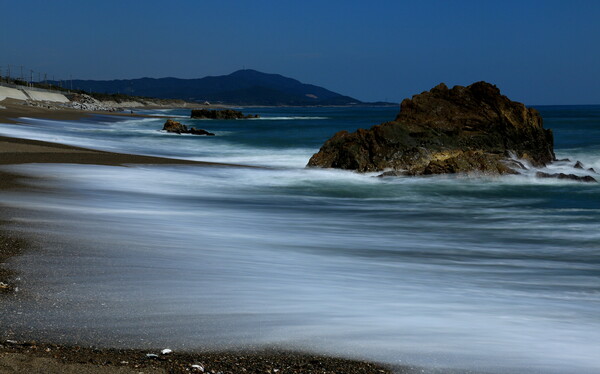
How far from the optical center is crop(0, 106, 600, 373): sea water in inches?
150

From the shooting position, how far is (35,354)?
325 centimetres

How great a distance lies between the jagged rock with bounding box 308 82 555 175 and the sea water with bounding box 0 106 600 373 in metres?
3.30

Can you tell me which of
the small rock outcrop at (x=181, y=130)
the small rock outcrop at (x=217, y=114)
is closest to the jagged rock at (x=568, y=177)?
the small rock outcrop at (x=181, y=130)

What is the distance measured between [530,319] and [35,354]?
323cm

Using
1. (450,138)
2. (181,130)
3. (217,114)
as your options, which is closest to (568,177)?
(450,138)

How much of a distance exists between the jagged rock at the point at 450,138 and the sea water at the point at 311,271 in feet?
10.8

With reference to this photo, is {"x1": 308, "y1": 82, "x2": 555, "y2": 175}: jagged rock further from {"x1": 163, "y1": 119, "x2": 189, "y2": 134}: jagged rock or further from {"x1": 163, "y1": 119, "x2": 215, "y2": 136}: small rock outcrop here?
{"x1": 163, "y1": 119, "x2": 189, "y2": 134}: jagged rock

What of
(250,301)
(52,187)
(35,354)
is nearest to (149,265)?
(250,301)

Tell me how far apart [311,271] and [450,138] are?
12.3 m

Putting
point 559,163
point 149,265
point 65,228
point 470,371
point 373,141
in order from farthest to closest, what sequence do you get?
point 559,163, point 373,141, point 65,228, point 149,265, point 470,371

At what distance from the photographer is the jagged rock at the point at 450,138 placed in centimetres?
1661

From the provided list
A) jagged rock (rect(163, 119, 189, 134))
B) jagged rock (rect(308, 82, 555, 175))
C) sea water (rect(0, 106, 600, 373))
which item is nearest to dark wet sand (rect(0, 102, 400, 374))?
sea water (rect(0, 106, 600, 373))

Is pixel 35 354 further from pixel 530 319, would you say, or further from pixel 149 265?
pixel 530 319

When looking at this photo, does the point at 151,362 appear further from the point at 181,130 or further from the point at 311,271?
the point at 181,130
